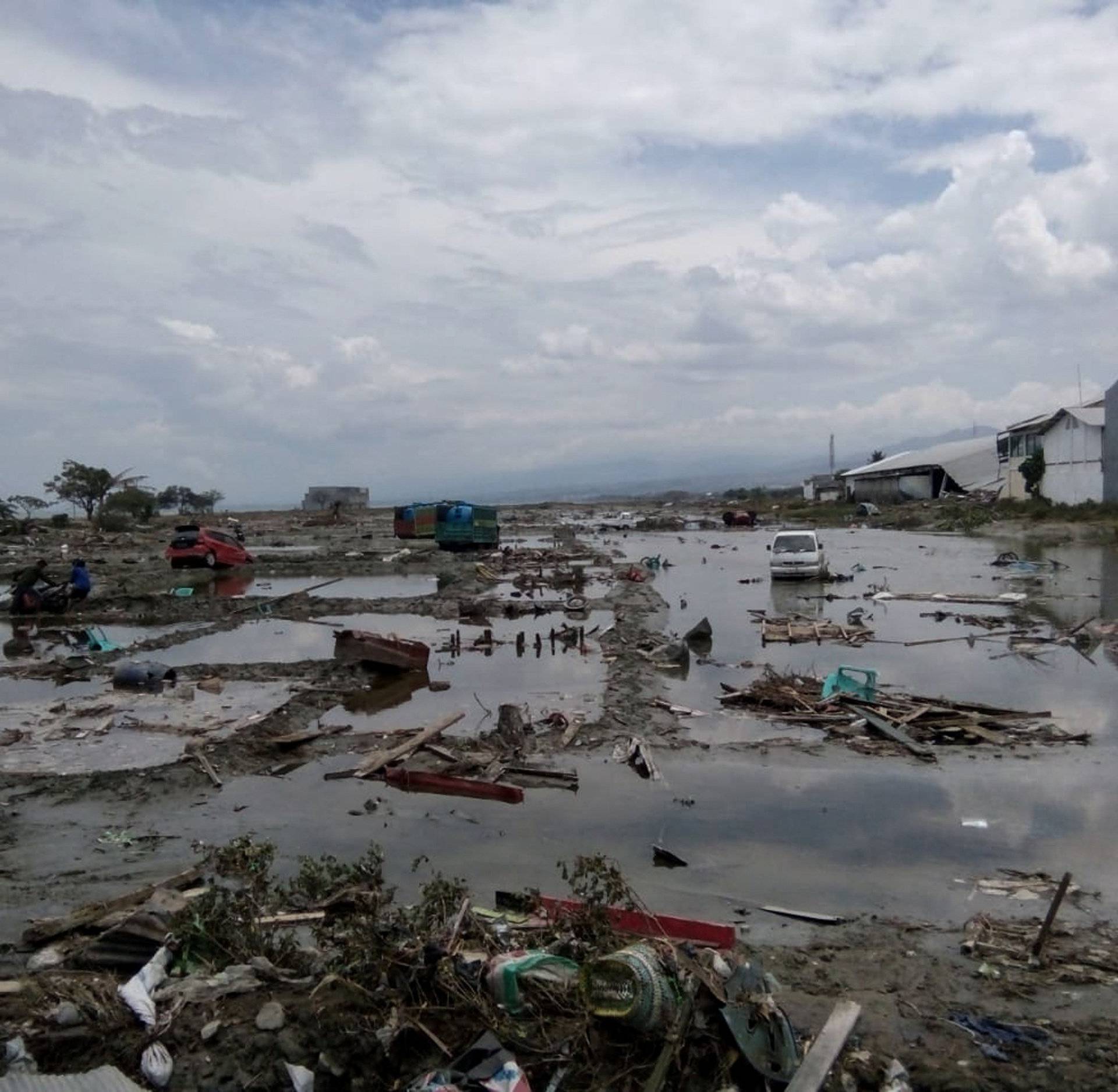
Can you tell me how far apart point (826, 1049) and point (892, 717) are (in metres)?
9.83

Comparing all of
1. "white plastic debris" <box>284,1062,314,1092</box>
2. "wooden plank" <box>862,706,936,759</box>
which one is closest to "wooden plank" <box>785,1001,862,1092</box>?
"white plastic debris" <box>284,1062,314,1092</box>

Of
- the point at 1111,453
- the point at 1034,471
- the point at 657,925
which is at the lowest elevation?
the point at 657,925

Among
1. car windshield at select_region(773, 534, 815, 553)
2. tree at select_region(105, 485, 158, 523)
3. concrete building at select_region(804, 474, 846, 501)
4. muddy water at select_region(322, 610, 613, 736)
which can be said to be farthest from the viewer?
concrete building at select_region(804, 474, 846, 501)

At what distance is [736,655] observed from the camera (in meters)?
20.9

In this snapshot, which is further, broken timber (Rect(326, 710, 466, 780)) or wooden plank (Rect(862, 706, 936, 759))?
wooden plank (Rect(862, 706, 936, 759))

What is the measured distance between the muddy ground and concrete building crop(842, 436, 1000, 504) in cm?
5751

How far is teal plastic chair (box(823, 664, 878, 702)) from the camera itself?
15.6 meters

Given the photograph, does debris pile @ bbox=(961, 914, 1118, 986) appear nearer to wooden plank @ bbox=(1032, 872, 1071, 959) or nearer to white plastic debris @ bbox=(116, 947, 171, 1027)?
wooden plank @ bbox=(1032, 872, 1071, 959)

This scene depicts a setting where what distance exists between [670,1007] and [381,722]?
10.6 metres

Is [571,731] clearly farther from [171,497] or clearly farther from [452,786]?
[171,497]

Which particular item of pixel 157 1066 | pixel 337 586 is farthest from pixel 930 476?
pixel 157 1066

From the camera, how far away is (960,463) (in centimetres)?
8281

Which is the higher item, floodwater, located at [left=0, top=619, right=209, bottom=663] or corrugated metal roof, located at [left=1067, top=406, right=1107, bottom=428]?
corrugated metal roof, located at [left=1067, top=406, right=1107, bottom=428]

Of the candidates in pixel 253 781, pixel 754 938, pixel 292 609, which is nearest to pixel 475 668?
pixel 253 781
